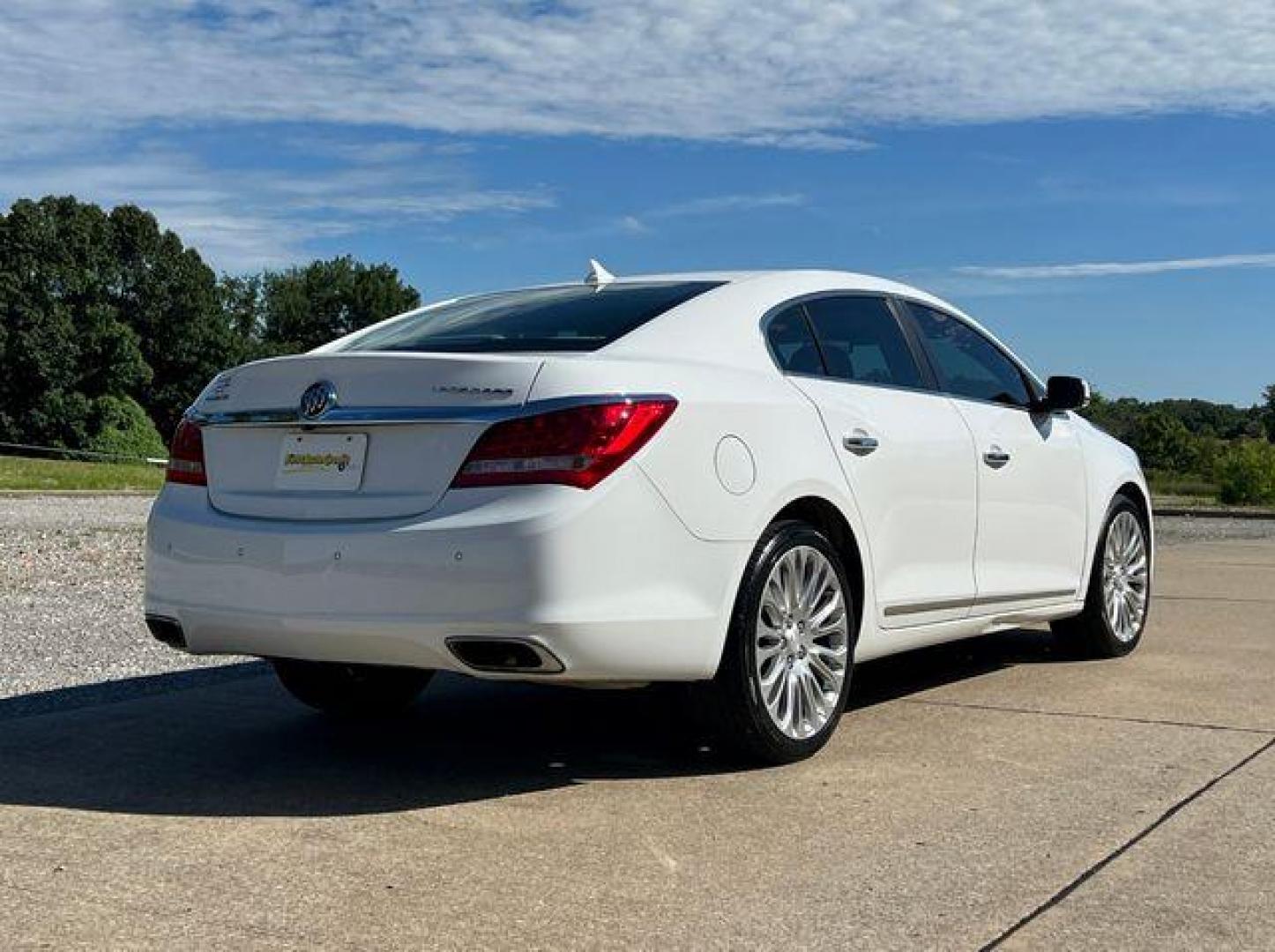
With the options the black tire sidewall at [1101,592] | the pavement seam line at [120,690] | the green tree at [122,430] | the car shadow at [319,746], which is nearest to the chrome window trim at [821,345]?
the car shadow at [319,746]

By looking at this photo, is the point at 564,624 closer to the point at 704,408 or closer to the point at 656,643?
the point at 656,643

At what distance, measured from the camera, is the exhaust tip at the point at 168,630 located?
491cm

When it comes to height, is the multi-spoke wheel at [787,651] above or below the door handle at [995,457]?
below

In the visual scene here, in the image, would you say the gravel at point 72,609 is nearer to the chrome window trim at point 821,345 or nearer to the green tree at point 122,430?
the chrome window trim at point 821,345

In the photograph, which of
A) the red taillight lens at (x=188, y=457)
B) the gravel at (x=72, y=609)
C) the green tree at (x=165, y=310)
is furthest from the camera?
the green tree at (x=165, y=310)

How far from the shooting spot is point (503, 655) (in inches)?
171

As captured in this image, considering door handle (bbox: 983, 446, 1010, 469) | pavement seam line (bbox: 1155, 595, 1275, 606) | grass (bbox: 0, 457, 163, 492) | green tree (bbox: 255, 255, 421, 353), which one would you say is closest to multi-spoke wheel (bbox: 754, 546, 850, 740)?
door handle (bbox: 983, 446, 1010, 469)

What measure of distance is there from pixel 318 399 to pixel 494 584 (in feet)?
2.85

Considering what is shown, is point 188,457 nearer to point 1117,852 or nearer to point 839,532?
point 839,532

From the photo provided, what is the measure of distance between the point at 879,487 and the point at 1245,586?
6.63 metres

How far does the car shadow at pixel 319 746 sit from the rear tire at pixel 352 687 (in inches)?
3.3

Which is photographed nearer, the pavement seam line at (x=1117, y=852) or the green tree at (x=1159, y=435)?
the pavement seam line at (x=1117, y=852)

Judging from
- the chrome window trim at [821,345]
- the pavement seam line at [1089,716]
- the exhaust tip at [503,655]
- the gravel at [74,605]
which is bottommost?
the gravel at [74,605]

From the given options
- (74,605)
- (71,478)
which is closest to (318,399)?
(74,605)
